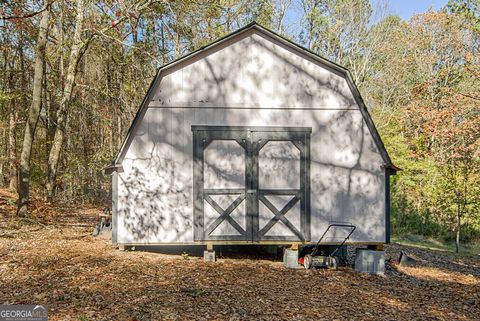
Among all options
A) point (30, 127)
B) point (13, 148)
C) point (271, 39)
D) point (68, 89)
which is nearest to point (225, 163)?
point (271, 39)

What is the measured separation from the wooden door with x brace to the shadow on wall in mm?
156

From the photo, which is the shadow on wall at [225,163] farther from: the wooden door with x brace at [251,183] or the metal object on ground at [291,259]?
the metal object on ground at [291,259]

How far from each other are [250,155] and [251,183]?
600 millimetres

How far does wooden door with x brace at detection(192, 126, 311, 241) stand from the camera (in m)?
8.19

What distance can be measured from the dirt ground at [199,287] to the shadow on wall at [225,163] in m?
0.99

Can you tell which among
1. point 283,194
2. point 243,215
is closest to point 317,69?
point 283,194

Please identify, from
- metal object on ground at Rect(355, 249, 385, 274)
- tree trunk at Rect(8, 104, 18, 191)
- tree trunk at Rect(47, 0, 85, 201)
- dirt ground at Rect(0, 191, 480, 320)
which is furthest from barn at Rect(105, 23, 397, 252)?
tree trunk at Rect(8, 104, 18, 191)

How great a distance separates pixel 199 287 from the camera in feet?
20.4

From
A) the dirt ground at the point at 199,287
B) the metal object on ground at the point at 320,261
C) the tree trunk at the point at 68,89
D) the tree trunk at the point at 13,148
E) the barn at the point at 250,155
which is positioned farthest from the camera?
the tree trunk at the point at 13,148

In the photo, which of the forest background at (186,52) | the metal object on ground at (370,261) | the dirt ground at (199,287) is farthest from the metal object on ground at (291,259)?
the forest background at (186,52)

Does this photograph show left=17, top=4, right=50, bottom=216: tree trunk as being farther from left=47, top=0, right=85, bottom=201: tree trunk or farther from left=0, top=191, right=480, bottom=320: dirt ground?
left=47, top=0, right=85, bottom=201: tree trunk

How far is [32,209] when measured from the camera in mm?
11930

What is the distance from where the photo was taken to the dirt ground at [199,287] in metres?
5.16

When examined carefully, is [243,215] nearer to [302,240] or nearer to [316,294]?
[302,240]
